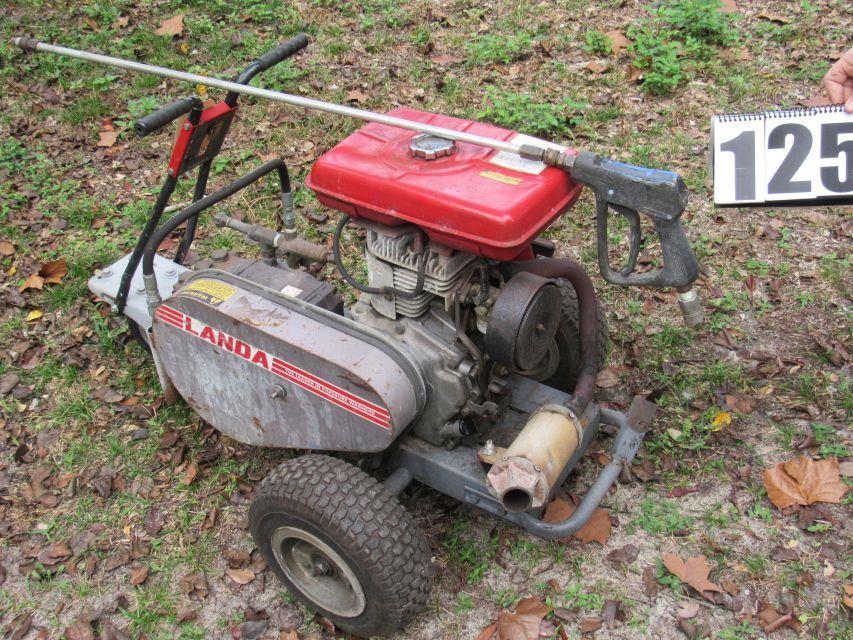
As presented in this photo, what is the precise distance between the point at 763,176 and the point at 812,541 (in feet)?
4.75

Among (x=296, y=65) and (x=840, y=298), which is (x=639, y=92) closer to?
(x=840, y=298)

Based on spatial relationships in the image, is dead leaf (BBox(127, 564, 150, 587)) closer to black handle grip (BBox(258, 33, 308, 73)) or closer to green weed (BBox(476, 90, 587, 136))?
black handle grip (BBox(258, 33, 308, 73))

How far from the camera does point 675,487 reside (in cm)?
324

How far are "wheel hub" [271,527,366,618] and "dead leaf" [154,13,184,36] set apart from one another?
15.8ft

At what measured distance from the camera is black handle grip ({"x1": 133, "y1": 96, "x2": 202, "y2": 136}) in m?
2.79

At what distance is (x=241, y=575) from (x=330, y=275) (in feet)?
5.96

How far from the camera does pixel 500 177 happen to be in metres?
2.53

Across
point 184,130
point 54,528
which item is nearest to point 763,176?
point 184,130

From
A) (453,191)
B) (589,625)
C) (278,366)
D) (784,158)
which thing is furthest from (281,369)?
(784,158)

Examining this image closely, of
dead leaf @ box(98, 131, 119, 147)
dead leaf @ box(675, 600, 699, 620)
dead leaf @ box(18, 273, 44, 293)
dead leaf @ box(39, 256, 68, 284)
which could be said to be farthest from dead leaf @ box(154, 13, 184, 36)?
dead leaf @ box(675, 600, 699, 620)

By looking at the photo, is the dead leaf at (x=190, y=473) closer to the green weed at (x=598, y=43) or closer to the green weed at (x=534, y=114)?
the green weed at (x=534, y=114)

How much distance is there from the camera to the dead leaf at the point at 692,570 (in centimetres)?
288

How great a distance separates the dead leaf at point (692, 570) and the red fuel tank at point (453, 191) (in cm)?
135

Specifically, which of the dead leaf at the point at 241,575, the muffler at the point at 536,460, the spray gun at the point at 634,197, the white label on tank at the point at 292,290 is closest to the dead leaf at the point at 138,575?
the dead leaf at the point at 241,575
